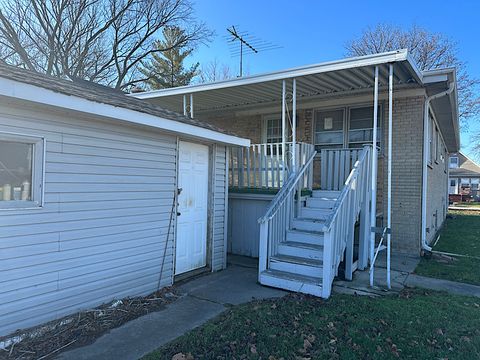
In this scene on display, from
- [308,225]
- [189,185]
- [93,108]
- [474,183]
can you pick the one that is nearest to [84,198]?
[93,108]

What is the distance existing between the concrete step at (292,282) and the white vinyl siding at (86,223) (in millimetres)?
1539

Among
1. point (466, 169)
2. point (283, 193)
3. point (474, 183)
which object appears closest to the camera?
Answer: point (283, 193)

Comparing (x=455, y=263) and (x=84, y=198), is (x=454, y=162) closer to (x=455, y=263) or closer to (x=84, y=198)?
(x=455, y=263)

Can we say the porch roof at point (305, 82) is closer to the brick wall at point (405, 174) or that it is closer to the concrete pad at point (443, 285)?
the brick wall at point (405, 174)

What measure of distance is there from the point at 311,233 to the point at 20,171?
439 cm

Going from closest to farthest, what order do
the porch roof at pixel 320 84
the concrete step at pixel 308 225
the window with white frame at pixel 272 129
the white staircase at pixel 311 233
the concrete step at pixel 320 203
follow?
the white staircase at pixel 311 233 < the porch roof at pixel 320 84 < the concrete step at pixel 308 225 < the concrete step at pixel 320 203 < the window with white frame at pixel 272 129

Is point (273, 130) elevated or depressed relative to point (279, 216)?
elevated

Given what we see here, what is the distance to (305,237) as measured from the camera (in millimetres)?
5938

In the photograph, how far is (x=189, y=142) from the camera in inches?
230

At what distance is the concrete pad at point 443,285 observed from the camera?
5434mm

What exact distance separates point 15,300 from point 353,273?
17.0 feet

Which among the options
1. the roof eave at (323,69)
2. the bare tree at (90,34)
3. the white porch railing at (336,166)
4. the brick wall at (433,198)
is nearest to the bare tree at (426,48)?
the bare tree at (90,34)

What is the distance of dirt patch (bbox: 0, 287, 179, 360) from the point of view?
325 cm

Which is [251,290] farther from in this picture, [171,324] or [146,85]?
[146,85]
